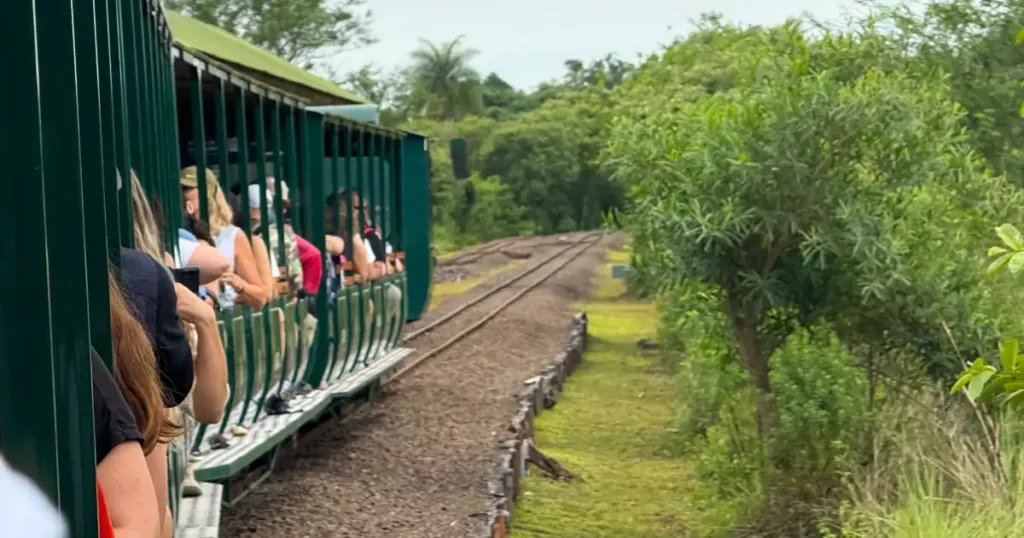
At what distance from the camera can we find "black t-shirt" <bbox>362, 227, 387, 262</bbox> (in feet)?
36.8

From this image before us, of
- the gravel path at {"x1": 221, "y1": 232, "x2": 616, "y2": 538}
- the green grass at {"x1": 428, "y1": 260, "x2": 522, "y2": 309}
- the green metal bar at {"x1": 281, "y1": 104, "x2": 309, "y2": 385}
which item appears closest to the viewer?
the gravel path at {"x1": 221, "y1": 232, "x2": 616, "y2": 538}

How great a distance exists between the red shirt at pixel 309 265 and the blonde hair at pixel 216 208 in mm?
2133

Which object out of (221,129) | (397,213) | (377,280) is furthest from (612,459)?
(221,129)

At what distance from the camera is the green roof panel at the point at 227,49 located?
1052cm

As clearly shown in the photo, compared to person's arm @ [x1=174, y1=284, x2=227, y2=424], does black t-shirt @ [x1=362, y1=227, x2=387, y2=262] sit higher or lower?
lower

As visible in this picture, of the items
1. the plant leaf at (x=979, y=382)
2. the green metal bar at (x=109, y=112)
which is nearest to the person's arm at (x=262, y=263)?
the green metal bar at (x=109, y=112)

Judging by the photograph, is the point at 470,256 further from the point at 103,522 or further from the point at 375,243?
the point at 103,522

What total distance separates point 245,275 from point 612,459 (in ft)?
20.9

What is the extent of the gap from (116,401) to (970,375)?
2583mm

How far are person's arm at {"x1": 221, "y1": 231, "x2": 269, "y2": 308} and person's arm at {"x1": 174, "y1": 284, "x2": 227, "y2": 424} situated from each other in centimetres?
266

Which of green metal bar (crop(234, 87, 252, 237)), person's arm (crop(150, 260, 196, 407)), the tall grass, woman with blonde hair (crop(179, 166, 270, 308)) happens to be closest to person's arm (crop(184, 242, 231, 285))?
woman with blonde hair (crop(179, 166, 270, 308))

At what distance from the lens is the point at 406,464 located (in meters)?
9.51

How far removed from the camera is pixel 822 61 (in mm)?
9281

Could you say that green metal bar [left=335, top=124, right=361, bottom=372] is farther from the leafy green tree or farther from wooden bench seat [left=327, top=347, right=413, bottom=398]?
the leafy green tree
